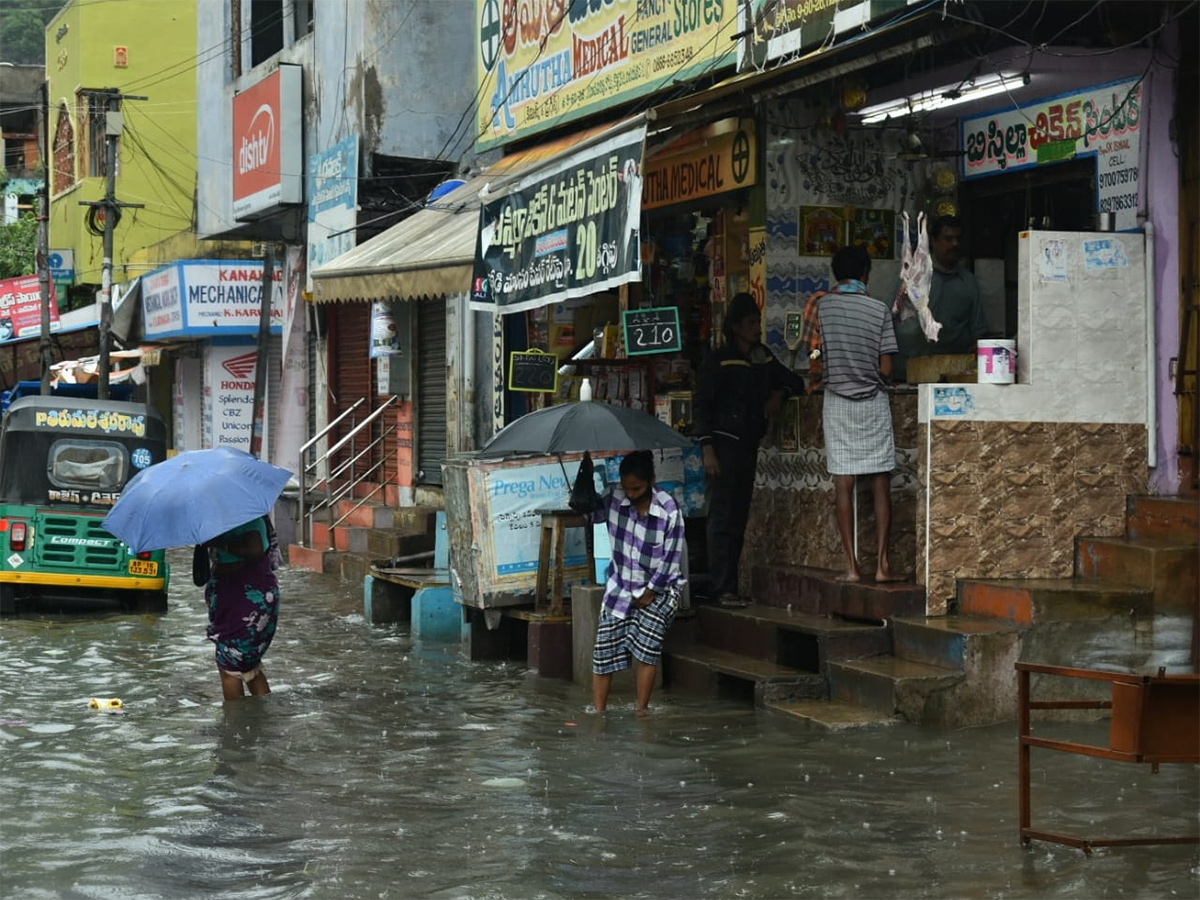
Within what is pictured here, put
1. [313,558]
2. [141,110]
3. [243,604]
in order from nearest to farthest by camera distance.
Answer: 1. [243,604]
2. [313,558]
3. [141,110]

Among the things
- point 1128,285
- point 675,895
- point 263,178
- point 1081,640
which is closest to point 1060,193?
point 1128,285

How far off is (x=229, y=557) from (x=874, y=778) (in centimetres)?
427

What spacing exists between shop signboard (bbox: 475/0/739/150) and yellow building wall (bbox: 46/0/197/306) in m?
20.4

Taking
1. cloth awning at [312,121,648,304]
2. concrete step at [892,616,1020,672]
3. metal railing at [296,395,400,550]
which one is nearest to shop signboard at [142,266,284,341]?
metal railing at [296,395,400,550]

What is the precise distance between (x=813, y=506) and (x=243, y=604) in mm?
3908

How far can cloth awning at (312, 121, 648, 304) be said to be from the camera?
13.5 m

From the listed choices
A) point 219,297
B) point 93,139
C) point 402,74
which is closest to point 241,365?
point 219,297

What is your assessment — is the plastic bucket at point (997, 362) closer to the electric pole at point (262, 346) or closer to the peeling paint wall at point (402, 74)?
the peeling paint wall at point (402, 74)

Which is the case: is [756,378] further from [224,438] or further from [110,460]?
[224,438]

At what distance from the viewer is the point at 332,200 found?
67.5ft

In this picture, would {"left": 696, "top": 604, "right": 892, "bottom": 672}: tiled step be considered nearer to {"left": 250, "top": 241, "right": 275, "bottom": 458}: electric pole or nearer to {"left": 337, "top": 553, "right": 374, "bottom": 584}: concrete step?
{"left": 337, "top": 553, "right": 374, "bottom": 584}: concrete step

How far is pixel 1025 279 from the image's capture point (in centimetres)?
944

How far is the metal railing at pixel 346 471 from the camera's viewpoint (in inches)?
771

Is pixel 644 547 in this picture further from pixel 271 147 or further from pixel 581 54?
pixel 271 147
